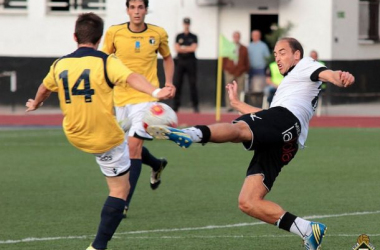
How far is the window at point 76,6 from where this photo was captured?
33188 millimetres

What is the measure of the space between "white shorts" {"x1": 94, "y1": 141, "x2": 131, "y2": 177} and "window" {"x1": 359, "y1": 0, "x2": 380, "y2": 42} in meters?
26.2

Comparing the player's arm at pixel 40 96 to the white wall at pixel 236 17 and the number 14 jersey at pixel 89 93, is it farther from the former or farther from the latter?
the white wall at pixel 236 17

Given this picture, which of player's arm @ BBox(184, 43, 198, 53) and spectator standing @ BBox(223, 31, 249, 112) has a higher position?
player's arm @ BBox(184, 43, 198, 53)

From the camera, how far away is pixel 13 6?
3350 cm

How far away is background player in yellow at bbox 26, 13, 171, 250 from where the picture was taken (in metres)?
8.90

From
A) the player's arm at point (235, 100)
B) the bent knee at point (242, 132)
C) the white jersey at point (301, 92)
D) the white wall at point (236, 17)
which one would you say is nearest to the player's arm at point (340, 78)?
the white jersey at point (301, 92)

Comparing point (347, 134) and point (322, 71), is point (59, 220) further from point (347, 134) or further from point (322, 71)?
point (347, 134)

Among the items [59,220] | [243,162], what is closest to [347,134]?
[243,162]

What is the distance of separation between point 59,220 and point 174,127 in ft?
11.9

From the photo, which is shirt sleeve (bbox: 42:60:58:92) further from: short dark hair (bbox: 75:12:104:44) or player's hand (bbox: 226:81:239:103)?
player's hand (bbox: 226:81:239:103)

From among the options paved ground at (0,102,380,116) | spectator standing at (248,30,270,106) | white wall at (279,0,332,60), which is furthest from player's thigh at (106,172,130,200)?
white wall at (279,0,332,60)

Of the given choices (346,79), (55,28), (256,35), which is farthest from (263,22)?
(346,79)

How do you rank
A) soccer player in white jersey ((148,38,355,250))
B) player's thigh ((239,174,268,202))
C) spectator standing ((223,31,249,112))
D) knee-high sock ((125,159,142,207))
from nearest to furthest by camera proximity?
soccer player in white jersey ((148,38,355,250)) < player's thigh ((239,174,268,202)) < knee-high sock ((125,159,142,207)) < spectator standing ((223,31,249,112))

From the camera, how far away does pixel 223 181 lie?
1541 centimetres
